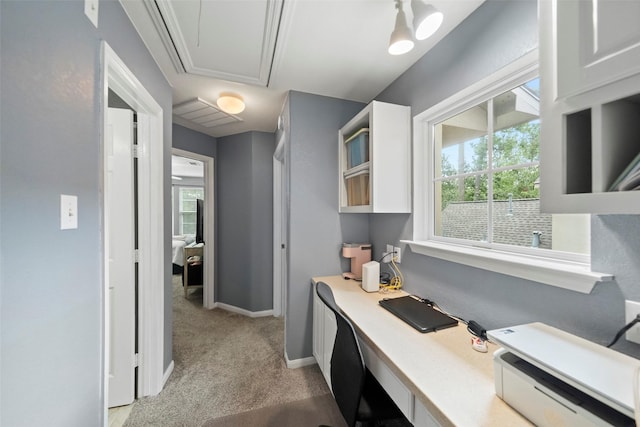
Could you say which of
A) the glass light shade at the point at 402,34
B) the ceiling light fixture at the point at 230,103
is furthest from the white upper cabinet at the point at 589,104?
the ceiling light fixture at the point at 230,103

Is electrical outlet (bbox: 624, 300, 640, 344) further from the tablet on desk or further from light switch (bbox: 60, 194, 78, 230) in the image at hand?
light switch (bbox: 60, 194, 78, 230)

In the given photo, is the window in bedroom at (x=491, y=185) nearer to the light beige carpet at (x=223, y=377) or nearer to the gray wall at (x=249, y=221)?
the light beige carpet at (x=223, y=377)

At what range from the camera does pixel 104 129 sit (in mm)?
1044

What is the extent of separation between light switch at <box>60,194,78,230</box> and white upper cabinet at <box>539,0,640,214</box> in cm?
154

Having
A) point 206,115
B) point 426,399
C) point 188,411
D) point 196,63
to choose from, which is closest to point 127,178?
point 196,63

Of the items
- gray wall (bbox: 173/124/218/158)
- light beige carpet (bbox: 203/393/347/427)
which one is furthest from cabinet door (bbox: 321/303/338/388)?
gray wall (bbox: 173/124/218/158)

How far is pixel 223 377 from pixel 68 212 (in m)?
1.71

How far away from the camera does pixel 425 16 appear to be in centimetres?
101

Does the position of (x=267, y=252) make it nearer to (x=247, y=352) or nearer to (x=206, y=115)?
(x=247, y=352)

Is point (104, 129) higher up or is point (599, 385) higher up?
point (104, 129)

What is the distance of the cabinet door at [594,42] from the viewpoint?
19.7 inches

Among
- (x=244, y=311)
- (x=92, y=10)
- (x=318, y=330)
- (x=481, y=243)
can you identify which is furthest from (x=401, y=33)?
(x=244, y=311)

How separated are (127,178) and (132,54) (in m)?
0.76

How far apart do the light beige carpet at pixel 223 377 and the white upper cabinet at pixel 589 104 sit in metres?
1.92
